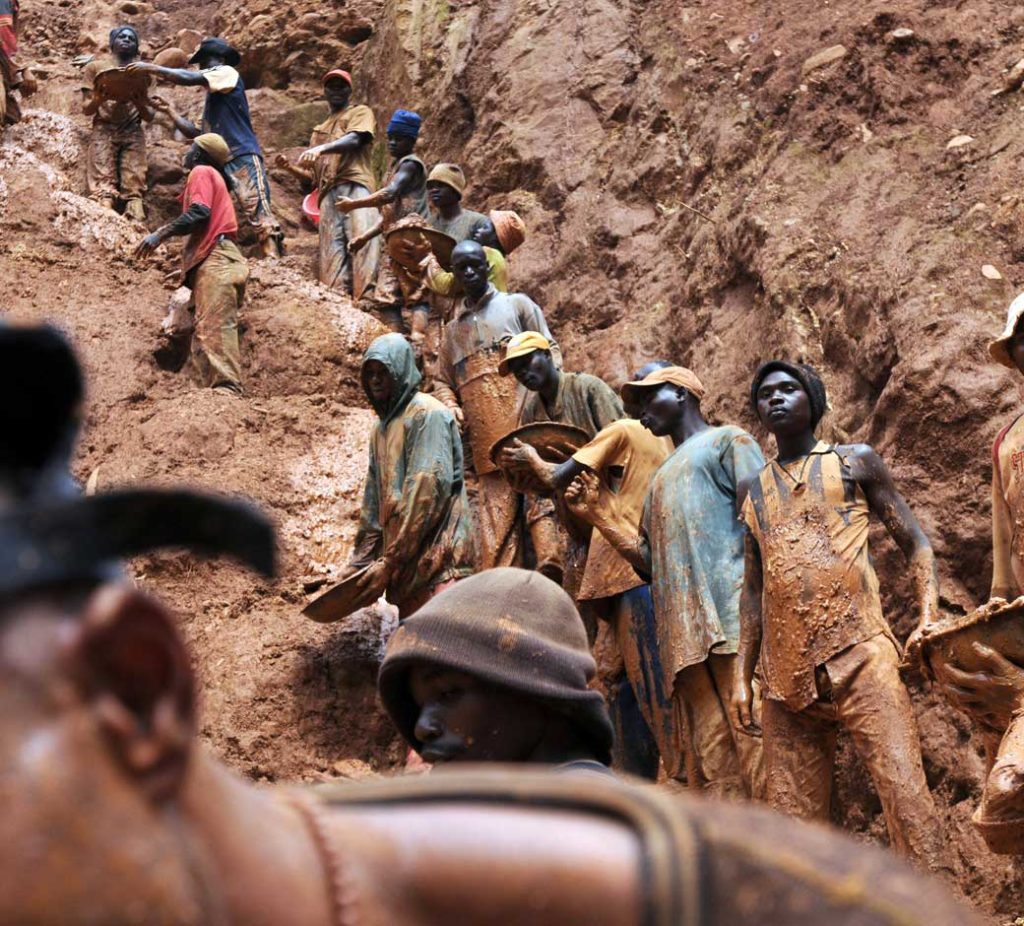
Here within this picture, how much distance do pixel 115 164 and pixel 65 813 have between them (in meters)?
16.0

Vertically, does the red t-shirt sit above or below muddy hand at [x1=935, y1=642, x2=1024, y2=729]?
below

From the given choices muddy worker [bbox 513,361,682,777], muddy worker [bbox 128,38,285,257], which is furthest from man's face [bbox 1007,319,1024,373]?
muddy worker [bbox 128,38,285,257]

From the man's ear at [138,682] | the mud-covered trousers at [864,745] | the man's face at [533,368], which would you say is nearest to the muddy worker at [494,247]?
the man's face at [533,368]

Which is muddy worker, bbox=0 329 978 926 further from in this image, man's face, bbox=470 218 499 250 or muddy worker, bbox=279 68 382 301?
muddy worker, bbox=279 68 382 301

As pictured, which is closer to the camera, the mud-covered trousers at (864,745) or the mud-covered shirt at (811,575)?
the mud-covered trousers at (864,745)

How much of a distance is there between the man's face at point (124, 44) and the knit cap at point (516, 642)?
15161 millimetres

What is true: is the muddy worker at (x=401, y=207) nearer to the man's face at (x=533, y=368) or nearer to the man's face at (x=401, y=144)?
A: the man's face at (x=401, y=144)

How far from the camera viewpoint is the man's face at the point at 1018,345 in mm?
6785

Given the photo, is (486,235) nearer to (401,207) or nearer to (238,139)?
(401,207)

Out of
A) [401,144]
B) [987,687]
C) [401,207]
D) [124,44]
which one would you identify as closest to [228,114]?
[124,44]

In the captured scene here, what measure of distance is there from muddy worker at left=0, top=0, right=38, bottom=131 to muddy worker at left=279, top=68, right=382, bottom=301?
8.52 ft

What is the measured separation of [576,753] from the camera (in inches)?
135

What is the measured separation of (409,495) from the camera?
9.74 meters

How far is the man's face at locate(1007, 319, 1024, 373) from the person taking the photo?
6.79 m
